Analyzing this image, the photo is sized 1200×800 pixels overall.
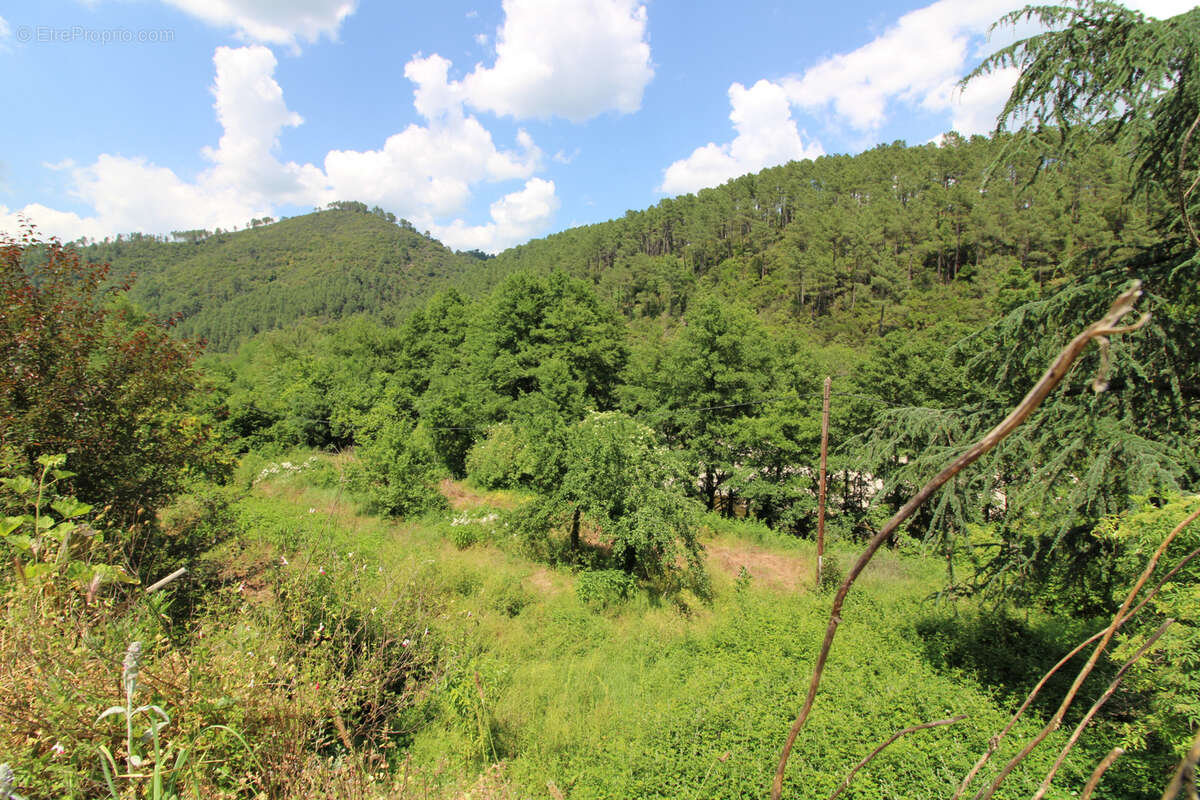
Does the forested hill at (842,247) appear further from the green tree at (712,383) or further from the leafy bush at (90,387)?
the green tree at (712,383)

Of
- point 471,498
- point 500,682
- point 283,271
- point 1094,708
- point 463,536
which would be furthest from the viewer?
point 283,271

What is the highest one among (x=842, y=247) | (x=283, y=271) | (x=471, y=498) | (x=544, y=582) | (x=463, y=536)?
(x=283, y=271)

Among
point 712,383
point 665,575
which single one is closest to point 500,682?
point 665,575

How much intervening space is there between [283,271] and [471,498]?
146 meters

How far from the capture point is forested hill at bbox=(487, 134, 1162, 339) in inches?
1539

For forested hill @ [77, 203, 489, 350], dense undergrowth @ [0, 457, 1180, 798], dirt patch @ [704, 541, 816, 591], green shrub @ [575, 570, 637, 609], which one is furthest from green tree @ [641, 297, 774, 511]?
forested hill @ [77, 203, 489, 350]

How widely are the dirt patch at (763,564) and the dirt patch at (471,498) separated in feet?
21.5

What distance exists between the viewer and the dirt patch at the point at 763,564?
12341 millimetres

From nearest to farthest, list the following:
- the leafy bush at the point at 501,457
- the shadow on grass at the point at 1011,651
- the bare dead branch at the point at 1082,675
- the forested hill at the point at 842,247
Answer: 1. the bare dead branch at the point at 1082,675
2. the shadow on grass at the point at 1011,651
3. the leafy bush at the point at 501,457
4. the forested hill at the point at 842,247

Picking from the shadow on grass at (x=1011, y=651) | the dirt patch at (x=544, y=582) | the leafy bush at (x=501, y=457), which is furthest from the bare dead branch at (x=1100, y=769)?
the leafy bush at (x=501, y=457)

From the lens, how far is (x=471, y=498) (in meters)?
18.2

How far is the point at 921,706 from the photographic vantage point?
6.29m

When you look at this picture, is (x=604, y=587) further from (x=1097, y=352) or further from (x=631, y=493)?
(x=1097, y=352)

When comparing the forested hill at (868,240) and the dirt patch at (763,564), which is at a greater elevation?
the forested hill at (868,240)
